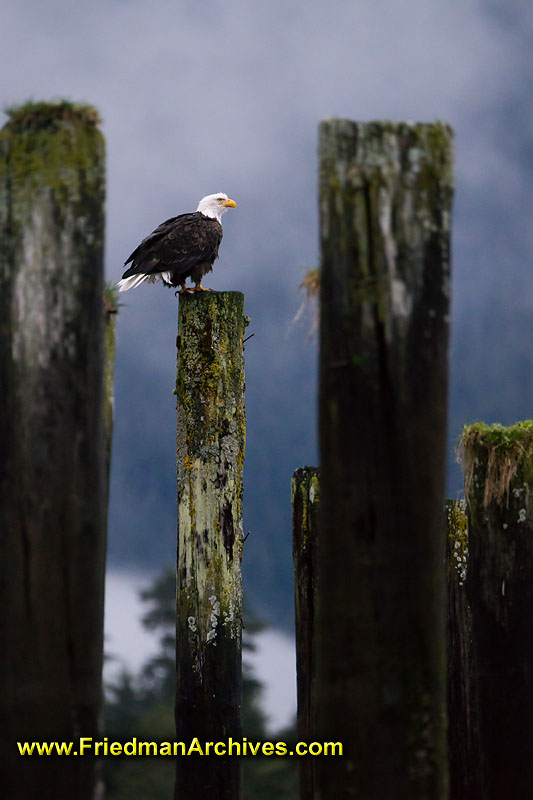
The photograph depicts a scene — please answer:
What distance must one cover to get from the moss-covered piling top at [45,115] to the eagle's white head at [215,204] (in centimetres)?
790

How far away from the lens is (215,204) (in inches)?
514

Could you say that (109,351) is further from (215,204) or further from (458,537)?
(215,204)

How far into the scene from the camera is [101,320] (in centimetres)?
477

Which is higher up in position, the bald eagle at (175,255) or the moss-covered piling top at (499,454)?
the bald eagle at (175,255)

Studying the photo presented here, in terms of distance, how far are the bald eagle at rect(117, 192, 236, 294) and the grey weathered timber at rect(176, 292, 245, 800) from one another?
2.26m

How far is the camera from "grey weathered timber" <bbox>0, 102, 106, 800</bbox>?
449 cm

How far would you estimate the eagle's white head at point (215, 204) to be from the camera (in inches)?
508

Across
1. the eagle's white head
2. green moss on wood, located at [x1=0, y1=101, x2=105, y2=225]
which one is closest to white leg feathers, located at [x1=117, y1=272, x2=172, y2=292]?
the eagle's white head

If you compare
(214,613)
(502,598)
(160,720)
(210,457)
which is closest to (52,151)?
(210,457)

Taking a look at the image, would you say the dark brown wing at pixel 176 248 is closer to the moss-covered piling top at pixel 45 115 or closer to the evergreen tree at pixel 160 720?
the moss-covered piling top at pixel 45 115

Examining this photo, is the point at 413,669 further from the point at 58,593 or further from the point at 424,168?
the point at 424,168

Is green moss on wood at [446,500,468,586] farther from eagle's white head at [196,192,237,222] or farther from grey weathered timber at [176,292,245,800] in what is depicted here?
eagle's white head at [196,192,237,222]

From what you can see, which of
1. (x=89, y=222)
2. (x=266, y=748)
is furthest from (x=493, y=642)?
(x=89, y=222)

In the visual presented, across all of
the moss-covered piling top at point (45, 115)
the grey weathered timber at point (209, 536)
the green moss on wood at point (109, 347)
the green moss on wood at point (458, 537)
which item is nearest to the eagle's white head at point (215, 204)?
the grey weathered timber at point (209, 536)
